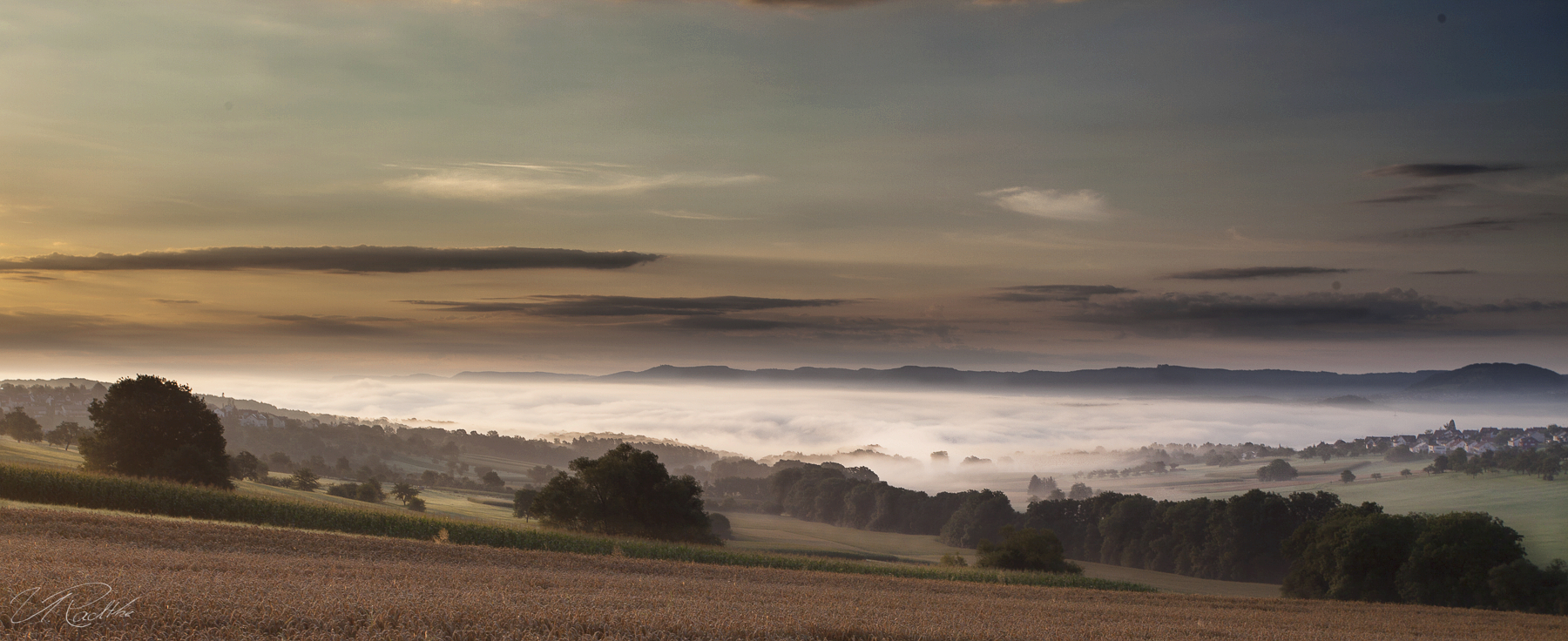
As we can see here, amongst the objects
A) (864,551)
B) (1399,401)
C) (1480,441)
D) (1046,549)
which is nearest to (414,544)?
(1046,549)

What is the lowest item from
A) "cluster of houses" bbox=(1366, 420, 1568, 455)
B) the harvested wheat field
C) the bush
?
the bush

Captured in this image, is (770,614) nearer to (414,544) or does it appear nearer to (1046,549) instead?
(414,544)

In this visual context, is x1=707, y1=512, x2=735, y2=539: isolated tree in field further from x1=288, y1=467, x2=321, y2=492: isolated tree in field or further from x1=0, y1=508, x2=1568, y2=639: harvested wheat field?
x1=0, y1=508, x2=1568, y2=639: harvested wheat field

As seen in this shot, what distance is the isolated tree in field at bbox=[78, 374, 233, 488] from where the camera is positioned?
53.2 meters

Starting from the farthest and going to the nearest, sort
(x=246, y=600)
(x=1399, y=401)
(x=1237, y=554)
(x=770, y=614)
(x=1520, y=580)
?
(x=1399, y=401), (x=1237, y=554), (x=1520, y=580), (x=770, y=614), (x=246, y=600)

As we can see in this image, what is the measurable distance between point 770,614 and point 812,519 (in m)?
123

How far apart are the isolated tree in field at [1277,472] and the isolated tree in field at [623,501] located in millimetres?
124436

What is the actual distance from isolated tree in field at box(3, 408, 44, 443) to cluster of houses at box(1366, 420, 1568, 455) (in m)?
183

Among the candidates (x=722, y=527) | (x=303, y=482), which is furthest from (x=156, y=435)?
(x=722, y=527)

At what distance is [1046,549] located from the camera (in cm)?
5669

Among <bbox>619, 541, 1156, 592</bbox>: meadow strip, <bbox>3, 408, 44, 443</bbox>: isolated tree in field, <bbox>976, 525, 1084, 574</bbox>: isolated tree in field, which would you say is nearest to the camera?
<bbox>619, 541, 1156, 592</bbox>: meadow strip

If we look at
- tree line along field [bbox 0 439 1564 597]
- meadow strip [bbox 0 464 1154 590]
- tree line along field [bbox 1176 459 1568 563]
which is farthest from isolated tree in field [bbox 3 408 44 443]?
tree line along field [bbox 1176 459 1568 563]
